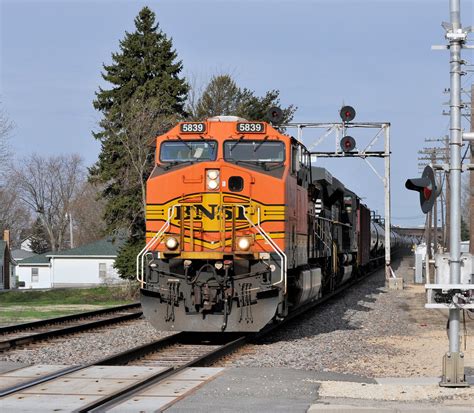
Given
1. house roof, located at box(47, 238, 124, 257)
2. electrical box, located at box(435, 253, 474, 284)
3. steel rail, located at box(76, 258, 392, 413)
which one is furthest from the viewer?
house roof, located at box(47, 238, 124, 257)

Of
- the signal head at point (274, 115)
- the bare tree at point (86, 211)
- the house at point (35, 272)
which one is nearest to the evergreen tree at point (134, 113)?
the signal head at point (274, 115)

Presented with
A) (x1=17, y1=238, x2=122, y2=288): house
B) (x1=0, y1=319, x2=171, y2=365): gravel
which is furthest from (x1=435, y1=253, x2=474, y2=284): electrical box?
(x1=17, y1=238, x2=122, y2=288): house

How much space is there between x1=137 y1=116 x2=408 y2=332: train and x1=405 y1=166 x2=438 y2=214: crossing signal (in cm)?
500

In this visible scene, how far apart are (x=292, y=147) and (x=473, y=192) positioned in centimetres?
1836

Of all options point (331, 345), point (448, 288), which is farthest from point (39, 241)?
point (448, 288)

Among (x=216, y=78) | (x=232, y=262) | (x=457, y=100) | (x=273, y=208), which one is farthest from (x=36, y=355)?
(x=216, y=78)

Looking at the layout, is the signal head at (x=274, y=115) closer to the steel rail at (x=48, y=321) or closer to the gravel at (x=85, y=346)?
the steel rail at (x=48, y=321)

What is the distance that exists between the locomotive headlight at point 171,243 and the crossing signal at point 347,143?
2275cm

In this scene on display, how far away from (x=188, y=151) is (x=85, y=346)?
4.18 m

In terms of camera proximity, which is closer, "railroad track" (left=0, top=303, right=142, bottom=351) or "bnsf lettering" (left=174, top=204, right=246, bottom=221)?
"bnsf lettering" (left=174, top=204, right=246, bottom=221)

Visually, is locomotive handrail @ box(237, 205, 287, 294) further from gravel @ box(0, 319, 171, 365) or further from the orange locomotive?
gravel @ box(0, 319, 171, 365)

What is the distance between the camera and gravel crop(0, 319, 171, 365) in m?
13.9

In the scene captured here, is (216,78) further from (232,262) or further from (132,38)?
(232,262)

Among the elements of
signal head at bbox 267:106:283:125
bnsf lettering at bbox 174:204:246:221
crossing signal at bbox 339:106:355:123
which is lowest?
bnsf lettering at bbox 174:204:246:221
